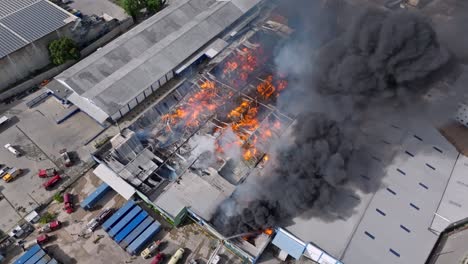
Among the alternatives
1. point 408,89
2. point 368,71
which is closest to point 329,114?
point 368,71

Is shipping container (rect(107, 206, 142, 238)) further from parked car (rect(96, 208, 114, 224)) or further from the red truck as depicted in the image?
the red truck

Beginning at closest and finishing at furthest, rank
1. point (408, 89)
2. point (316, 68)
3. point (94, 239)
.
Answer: point (94, 239) < point (408, 89) < point (316, 68)

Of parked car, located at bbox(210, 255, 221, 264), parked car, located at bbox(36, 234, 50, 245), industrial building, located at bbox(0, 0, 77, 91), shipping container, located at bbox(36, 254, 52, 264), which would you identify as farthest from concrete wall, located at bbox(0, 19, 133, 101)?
parked car, located at bbox(210, 255, 221, 264)

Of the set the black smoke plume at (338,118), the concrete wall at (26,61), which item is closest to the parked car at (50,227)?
the black smoke plume at (338,118)

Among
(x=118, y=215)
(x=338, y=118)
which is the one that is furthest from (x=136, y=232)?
(x=338, y=118)

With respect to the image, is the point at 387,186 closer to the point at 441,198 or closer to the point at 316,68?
the point at 441,198

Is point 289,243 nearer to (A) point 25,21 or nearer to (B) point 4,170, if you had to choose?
(B) point 4,170

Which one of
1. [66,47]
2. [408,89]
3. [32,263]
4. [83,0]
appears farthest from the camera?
[83,0]
